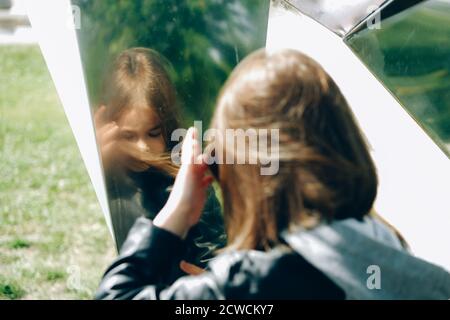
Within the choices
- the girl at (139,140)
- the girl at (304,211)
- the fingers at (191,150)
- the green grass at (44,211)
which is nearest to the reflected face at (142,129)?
the girl at (139,140)

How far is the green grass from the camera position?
229cm

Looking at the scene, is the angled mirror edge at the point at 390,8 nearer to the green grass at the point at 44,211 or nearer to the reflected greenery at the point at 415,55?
the reflected greenery at the point at 415,55

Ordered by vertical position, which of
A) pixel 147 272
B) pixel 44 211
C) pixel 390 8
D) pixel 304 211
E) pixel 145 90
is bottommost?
pixel 44 211

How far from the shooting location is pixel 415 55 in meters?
1.50

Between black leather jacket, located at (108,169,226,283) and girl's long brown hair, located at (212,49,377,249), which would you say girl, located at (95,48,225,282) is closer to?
black leather jacket, located at (108,169,226,283)

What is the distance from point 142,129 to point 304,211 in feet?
1.75

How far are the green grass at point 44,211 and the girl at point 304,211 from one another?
1.23m

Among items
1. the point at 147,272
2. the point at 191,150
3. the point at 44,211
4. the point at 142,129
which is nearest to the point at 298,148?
the point at 191,150

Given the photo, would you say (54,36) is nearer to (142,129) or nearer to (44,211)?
(142,129)

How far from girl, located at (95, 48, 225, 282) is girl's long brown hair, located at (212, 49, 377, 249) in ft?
1.23

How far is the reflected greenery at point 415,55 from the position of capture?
1.49m

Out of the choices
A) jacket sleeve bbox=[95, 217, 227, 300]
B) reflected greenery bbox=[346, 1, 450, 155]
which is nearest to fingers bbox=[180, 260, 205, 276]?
jacket sleeve bbox=[95, 217, 227, 300]

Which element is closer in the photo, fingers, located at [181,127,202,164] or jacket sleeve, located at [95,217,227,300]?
jacket sleeve, located at [95,217,227,300]
